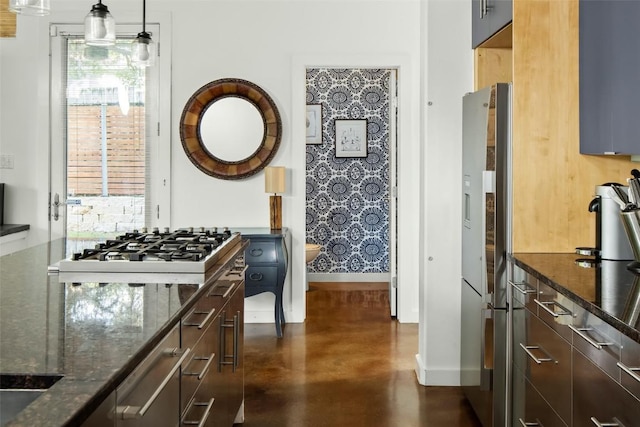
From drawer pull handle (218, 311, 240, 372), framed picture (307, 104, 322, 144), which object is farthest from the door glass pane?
drawer pull handle (218, 311, 240, 372)

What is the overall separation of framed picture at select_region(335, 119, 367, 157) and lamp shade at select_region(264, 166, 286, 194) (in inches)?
79.6

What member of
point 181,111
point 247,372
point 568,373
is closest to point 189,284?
point 568,373

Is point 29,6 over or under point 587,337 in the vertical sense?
over

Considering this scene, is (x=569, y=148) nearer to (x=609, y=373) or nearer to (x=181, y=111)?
(x=609, y=373)

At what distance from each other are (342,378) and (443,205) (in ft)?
3.89

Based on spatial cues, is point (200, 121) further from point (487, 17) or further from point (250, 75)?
point (487, 17)

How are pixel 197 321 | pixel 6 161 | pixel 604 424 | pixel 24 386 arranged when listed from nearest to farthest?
pixel 24 386, pixel 604 424, pixel 197 321, pixel 6 161

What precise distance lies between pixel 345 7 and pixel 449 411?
10.8ft

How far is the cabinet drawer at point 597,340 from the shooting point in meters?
1.80

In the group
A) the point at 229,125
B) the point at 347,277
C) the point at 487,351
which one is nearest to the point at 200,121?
the point at 229,125

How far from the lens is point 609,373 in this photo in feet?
6.00

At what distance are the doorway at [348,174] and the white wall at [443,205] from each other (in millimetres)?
3164

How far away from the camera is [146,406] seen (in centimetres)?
151

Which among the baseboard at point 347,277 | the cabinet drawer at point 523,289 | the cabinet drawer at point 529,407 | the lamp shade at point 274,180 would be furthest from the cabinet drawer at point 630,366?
the baseboard at point 347,277
